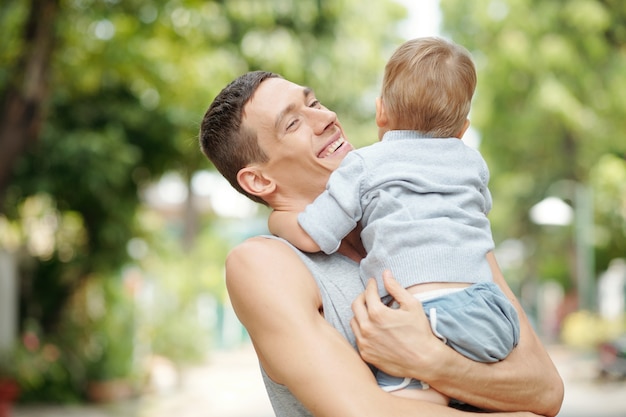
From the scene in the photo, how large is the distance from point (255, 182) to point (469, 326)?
54 cm

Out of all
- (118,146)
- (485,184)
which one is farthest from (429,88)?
(118,146)

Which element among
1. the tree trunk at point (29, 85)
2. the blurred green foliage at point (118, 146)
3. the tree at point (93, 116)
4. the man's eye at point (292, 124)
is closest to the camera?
the man's eye at point (292, 124)

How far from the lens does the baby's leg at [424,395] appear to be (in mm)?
1700

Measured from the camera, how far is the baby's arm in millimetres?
1835

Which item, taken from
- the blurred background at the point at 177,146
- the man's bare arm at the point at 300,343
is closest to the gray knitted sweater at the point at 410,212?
the man's bare arm at the point at 300,343

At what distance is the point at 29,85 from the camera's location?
24.6 ft

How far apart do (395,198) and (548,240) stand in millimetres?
29726

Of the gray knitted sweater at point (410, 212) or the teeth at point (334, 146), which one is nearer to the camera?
the gray knitted sweater at point (410, 212)

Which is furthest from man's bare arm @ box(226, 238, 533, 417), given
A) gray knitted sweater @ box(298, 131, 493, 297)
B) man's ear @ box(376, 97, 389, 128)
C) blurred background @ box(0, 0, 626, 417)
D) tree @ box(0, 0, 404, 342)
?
tree @ box(0, 0, 404, 342)

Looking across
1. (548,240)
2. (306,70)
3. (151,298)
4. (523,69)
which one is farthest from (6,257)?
(548,240)

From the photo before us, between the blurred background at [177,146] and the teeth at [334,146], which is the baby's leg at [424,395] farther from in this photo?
the blurred background at [177,146]

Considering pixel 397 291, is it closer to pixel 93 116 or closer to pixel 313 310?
pixel 313 310

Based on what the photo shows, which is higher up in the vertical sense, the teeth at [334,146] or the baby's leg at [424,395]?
the teeth at [334,146]

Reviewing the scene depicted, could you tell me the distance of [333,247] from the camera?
1822mm
